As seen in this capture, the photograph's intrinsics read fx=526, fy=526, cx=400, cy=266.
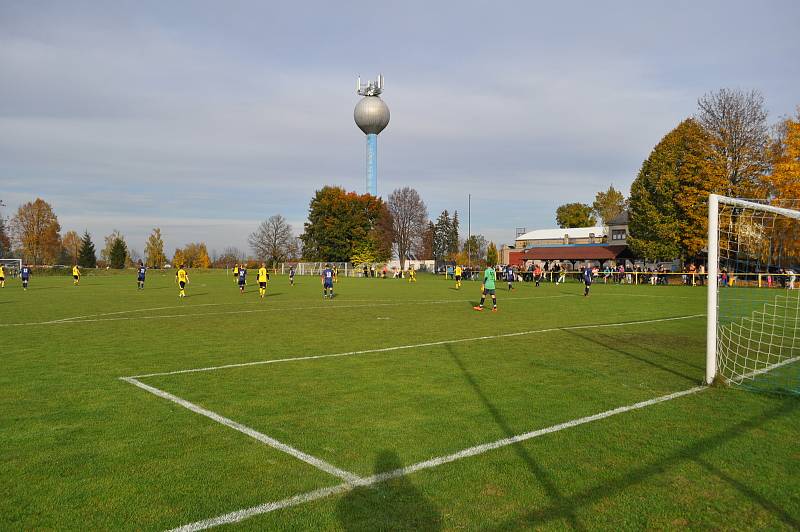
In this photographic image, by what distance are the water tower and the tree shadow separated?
259 feet

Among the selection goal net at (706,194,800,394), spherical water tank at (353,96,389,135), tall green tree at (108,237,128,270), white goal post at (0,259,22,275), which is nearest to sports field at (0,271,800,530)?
goal net at (706,194,800,394)

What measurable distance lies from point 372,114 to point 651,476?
8160 cm

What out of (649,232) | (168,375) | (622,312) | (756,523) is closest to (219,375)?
(168,375)

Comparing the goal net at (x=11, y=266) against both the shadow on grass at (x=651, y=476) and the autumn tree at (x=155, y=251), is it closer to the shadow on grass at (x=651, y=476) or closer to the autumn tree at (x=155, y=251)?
the autumn tree at (x=155, y=251)

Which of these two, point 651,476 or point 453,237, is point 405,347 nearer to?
point 651,476

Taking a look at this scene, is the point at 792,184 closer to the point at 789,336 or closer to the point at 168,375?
the point at 789,336

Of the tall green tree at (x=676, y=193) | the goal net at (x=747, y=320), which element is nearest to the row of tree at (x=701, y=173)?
the tall green tree at (x=676, y=193)

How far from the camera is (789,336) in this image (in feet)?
43.8

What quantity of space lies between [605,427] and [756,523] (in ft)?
6.83

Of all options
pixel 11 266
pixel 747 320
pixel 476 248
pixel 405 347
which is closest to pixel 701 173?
pixel 747 320

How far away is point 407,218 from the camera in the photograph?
97.4m

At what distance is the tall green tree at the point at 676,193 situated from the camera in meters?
42.9

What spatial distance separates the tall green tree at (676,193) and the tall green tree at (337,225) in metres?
38.9

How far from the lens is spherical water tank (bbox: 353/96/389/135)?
81812 mm
